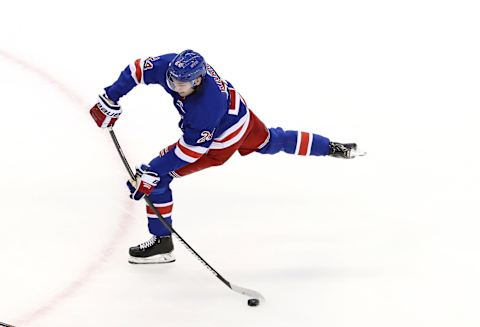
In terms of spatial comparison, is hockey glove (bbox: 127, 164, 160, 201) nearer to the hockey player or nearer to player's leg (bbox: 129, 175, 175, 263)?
the hockey player

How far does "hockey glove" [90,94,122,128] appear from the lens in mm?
4570

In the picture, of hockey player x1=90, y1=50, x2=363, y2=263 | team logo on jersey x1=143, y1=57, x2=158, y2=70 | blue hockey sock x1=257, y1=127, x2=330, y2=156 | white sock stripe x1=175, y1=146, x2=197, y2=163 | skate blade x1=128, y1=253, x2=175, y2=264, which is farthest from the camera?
blue hockey sock x1=257, y1=127, x2=330, y2=156

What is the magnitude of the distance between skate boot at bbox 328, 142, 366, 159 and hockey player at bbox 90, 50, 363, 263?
0.36 ft

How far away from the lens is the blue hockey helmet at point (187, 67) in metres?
4.13

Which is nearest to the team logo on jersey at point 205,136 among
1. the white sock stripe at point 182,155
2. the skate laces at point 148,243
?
the white sock stripe at point 182,155

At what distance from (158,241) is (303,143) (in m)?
0.95

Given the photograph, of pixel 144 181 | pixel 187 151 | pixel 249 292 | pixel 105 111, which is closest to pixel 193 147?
pixel 187 151

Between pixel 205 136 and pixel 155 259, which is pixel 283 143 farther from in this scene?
pixel 155 259

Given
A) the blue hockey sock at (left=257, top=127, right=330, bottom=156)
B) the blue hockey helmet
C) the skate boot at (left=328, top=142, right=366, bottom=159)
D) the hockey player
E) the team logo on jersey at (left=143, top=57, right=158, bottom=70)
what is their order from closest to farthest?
the blue hockey helmet, the hockey player, the team logo on jersey at (left=143, top=57, right=158, bottom=70), the blue hockey sock at (left=257, top=127, right=330, bottom=156), the skate boot at (left=328, top=142, right=366, bottom=159)

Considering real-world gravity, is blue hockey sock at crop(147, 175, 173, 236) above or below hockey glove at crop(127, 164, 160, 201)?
below

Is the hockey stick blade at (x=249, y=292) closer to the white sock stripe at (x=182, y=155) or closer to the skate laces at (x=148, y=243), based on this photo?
the skate laces at (x=148, y=243)

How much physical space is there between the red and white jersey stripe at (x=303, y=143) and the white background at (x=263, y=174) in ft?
1.37

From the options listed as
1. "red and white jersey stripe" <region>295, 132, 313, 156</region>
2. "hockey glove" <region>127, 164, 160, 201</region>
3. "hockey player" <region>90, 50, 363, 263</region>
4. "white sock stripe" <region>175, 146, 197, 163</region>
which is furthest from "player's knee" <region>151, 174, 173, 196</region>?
"red and white jersey stripe" <region>295, 132, 313, 156</region>

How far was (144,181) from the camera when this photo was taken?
4379 mm
